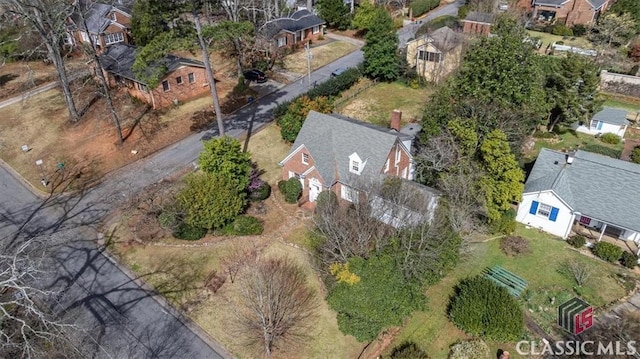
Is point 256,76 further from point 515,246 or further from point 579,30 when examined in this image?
point 579,30

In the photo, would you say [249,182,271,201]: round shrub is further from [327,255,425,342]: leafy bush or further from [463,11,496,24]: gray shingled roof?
[463,11,496,24]: gray shingled roof

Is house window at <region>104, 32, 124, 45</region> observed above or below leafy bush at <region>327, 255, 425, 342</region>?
above

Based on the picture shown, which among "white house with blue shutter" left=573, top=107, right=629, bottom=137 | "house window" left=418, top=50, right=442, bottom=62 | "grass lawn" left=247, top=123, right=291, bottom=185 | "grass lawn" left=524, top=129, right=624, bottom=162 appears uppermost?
"house window" left=418, top=50, right=442, bottom=62

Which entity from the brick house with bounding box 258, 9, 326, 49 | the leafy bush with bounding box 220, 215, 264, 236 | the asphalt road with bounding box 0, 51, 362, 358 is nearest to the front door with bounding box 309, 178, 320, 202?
the leafy bush with bounding box 220, 215, 264, 236

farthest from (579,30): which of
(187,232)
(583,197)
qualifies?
(187,232)

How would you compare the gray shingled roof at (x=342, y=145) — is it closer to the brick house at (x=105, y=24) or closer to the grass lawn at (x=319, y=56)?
the grass lawn at (x=319, y=56)

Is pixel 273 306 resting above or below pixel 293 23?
below
